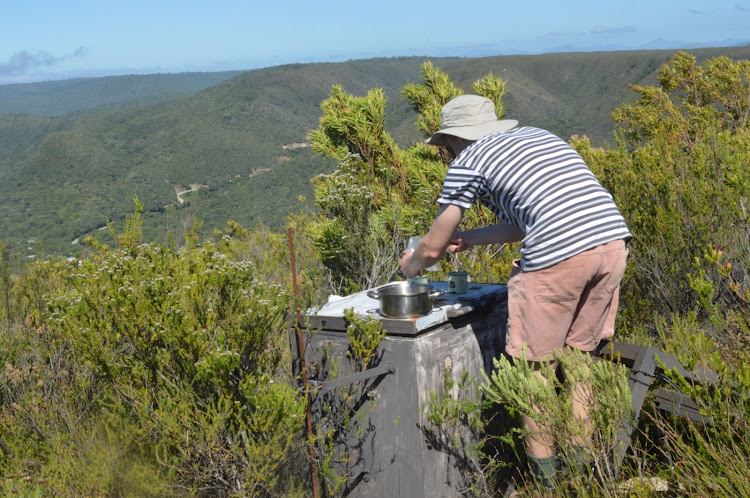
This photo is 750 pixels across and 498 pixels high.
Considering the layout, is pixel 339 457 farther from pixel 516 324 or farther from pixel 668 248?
pixel 668 248

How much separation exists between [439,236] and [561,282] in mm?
469

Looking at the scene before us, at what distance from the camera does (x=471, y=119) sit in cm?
258

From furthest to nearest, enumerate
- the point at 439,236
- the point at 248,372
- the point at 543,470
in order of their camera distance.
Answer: the point at 248,372 < the point at 439,236 < the point at 543,470

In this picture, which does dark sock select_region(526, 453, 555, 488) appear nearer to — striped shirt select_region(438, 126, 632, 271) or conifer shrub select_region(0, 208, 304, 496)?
striped shirt select_region(438, 126, 632, 271)

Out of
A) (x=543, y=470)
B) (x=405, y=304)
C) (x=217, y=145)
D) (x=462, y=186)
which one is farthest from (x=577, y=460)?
(x=217, y=145)

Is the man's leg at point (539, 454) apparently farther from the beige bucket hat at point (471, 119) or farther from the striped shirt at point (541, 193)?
the beige bucket hat at point (471, 119)

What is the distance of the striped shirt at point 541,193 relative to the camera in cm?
227

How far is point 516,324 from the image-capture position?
2.40 meters

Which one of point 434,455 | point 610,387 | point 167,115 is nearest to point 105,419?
point 434,455

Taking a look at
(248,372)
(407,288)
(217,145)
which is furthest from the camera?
(217,145)

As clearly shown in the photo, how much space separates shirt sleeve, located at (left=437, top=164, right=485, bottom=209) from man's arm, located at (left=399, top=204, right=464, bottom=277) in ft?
0.09

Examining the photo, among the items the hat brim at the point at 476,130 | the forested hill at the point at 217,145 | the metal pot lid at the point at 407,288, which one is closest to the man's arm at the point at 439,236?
the metal pot lid at the point at 407,288

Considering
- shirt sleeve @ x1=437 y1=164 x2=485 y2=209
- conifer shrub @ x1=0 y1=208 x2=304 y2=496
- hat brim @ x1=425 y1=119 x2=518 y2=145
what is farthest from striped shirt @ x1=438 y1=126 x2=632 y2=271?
conifer shrub @ x1=0 y1=208 x2=304 y2=496

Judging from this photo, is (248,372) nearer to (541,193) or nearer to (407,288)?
(407,288)
